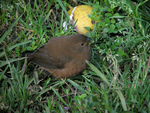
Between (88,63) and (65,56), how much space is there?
519mm

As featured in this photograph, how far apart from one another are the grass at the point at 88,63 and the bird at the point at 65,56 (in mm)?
207

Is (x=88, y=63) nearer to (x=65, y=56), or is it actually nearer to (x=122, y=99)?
(x=65, y=56)

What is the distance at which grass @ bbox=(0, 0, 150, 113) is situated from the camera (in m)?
3.54

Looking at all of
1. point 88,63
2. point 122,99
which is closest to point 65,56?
point 88,63

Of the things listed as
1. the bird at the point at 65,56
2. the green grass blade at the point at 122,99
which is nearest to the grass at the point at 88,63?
the green grass blade at the point at 122,99

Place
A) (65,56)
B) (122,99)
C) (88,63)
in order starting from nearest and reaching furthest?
(122,99) → (88,63) → (65,56)

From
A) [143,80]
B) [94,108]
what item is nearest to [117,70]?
[143,80]

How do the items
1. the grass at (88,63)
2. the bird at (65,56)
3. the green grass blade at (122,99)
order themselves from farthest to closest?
the bird at (65,56) → the grass at (88,63) → the green grass blade at (122,99)

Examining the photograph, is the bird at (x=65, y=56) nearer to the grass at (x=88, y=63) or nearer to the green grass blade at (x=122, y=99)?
the grass at (x=88, y=63)

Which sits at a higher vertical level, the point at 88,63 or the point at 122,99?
the point at 88,63

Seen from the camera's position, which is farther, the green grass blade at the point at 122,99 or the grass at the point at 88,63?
the grass at the point at 88,63

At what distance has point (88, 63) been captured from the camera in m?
3.87

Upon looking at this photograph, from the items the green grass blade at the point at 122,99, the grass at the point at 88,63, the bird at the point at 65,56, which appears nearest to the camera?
the green grass blade at the point at 122,99

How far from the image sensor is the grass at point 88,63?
3537 millimetres
